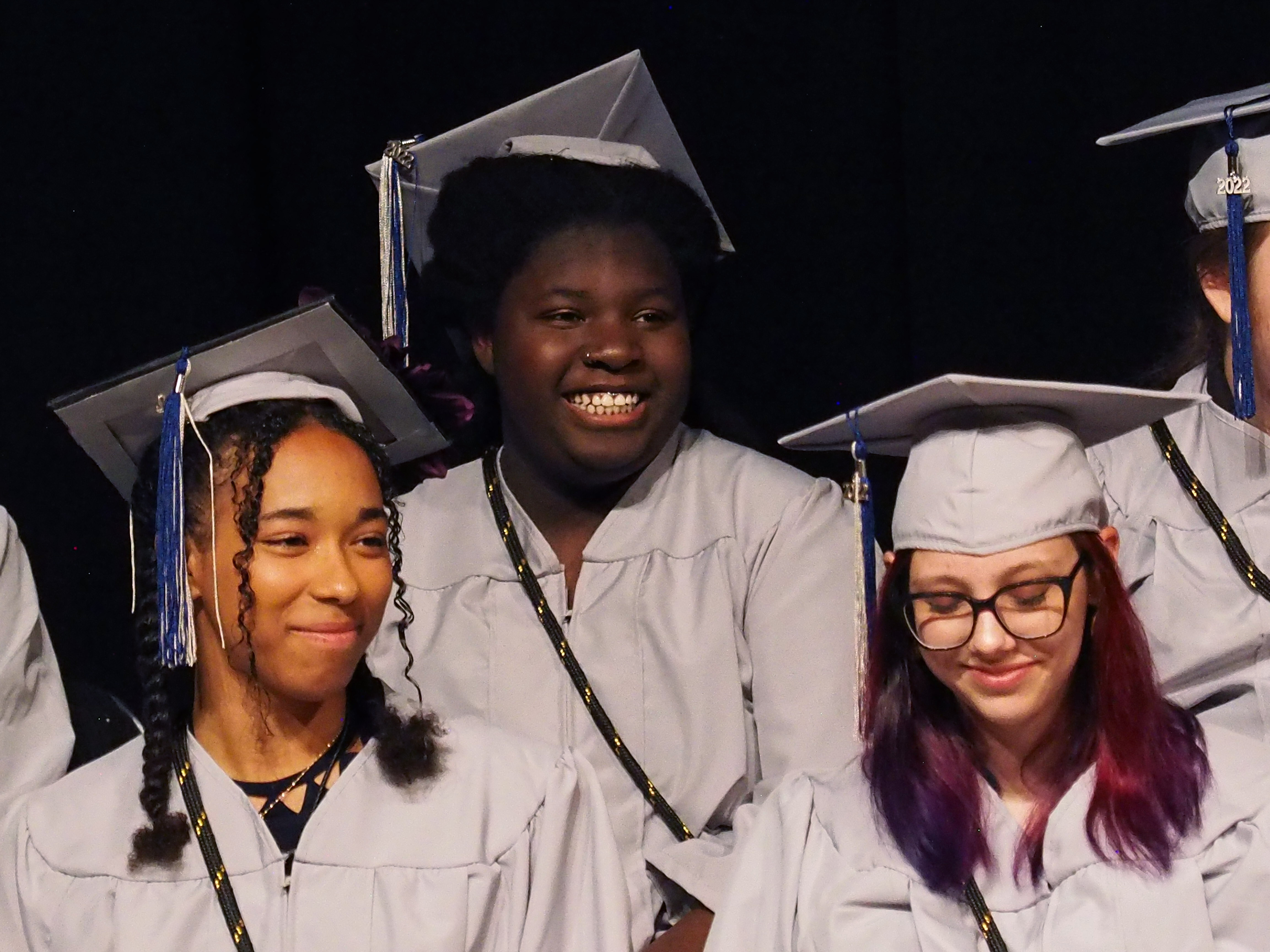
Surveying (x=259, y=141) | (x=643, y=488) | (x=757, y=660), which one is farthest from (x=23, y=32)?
(x=757, y=660)

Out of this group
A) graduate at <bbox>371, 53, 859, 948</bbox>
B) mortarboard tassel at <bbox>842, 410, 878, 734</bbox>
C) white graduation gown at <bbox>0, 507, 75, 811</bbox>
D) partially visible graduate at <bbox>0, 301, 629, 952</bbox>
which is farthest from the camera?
graduate at <bbox>371, 53, 859, 948</bbox>

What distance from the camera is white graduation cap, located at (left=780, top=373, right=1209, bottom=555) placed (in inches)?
87.3

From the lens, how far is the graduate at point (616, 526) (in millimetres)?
2811

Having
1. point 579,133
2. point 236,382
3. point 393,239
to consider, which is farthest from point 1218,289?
point 236,382

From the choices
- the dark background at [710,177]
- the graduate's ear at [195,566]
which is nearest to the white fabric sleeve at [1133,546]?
the dark background at [710,177]

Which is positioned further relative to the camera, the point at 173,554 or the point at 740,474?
the point at 740,474

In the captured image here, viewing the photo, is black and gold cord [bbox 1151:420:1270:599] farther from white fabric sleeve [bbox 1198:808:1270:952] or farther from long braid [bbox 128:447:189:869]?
long braid [bbox 128:447:189:869]

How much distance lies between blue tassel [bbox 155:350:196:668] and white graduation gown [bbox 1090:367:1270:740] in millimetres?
1286

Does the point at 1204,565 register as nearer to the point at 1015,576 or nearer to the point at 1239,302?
the point at 1239,302

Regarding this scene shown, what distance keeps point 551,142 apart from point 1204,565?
47.2 inches

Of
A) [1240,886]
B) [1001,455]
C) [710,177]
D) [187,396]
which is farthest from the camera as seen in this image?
[710,177]

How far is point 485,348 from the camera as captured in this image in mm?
3119

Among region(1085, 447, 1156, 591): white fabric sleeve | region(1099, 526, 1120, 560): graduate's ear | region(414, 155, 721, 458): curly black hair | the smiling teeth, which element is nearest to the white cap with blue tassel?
the smiling teeth

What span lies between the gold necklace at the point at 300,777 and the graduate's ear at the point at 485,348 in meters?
0.89
